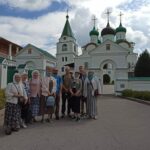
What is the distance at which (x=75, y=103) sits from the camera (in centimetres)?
877

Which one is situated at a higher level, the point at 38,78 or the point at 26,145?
the point at 38,78

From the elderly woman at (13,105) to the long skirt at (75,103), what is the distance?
242cm

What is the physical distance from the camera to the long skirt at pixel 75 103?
8.66 metres

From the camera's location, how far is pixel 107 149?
16.8 ft

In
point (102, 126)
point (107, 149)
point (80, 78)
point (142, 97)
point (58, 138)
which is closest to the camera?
point (107, 149)

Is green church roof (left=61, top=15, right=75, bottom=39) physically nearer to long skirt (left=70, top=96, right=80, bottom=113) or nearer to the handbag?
long skirt (left=70, top=96, right=80, bottom=113)

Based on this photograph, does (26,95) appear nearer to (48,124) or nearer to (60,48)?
(48,124)

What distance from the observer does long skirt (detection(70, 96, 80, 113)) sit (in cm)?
866

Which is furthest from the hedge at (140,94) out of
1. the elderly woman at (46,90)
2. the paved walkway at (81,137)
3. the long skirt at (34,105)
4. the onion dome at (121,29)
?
the onion dome at (121,29)

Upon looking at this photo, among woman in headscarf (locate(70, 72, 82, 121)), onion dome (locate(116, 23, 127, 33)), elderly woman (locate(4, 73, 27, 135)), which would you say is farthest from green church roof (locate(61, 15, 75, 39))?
elderly woman (locate(4, 73, 27, 135))

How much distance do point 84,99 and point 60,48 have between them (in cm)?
4563

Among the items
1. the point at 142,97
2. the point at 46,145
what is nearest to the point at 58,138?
the point at 46,145

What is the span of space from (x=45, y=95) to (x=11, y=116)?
1567mm

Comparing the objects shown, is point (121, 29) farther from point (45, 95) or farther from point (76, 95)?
point (45, 95)
